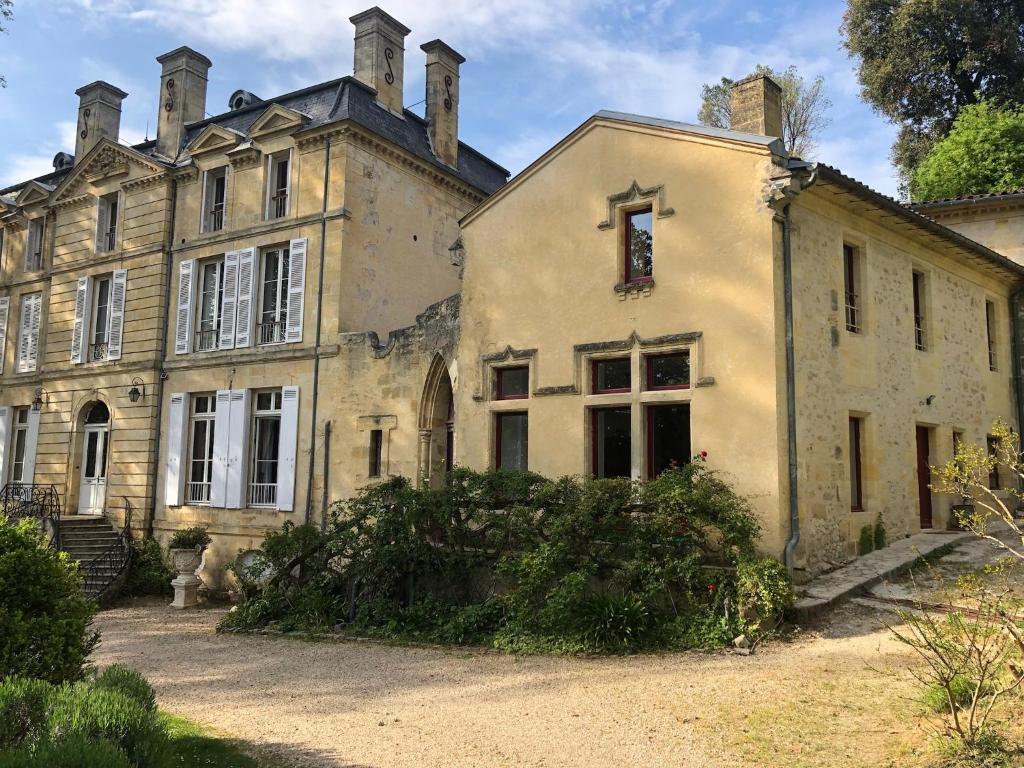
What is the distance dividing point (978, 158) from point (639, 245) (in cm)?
1388

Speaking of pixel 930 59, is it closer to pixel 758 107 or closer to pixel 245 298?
pixel 758 107

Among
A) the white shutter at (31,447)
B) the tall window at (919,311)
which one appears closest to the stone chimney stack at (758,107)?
the tall window at (919,311)

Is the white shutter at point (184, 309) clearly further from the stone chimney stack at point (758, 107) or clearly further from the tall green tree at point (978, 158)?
the tall green tree at point (978, 158)

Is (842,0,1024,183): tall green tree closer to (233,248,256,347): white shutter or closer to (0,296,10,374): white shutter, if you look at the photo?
(233,248,256,347): white shutter

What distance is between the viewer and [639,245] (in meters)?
11.4

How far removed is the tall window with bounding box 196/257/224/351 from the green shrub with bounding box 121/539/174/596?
13.8ft

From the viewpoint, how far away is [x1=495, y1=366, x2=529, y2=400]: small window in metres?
12.3

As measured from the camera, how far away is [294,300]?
50.6ft

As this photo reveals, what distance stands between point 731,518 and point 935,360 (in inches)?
256

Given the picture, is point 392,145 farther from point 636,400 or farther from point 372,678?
point 372,678

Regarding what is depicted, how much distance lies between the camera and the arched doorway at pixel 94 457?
60.2 feet

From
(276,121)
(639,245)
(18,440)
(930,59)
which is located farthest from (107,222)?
(930,59)

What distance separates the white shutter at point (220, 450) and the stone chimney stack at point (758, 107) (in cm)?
1048

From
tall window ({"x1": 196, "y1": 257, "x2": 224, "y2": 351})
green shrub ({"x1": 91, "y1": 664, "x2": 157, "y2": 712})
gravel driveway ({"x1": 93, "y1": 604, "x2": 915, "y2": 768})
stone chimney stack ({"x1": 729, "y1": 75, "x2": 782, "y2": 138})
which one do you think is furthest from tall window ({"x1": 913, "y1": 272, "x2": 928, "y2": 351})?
tall window ({"x1": 196, "y1": 257, "x2": 224, "y2": 351})
